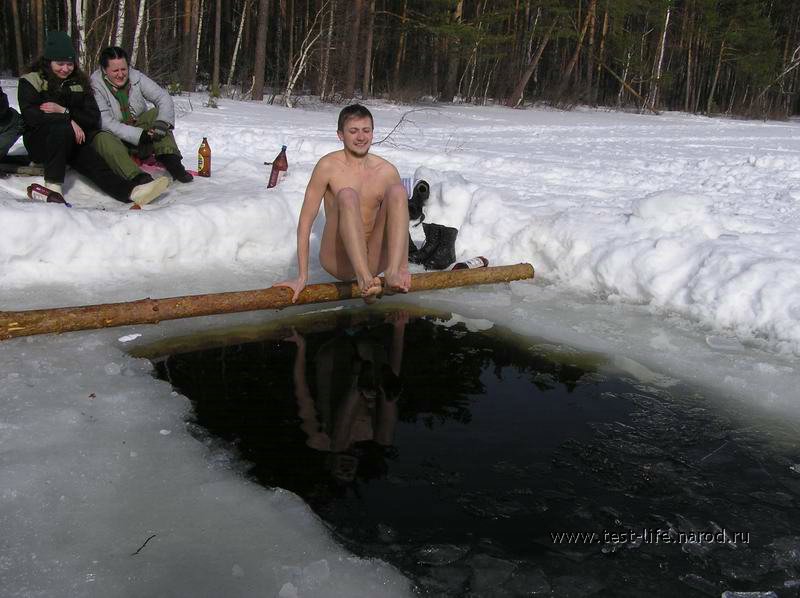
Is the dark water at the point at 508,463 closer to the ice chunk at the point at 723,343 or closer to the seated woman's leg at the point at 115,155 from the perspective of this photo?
the ice chunk at the point at 723,343

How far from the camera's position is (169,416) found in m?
2.73

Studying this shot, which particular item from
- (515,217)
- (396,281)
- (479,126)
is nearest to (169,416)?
(396,281)

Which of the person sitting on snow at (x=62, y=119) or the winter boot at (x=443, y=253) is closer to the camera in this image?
the person sitting on snow at (x=62, y=119)

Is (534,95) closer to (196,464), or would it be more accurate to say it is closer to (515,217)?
(515,217)

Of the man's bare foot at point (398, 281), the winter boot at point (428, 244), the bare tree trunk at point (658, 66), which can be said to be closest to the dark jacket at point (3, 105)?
the winter boot at point (428, 244)

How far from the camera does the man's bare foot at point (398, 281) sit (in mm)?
3656

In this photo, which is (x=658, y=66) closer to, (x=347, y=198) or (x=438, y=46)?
(x=438, y=46)

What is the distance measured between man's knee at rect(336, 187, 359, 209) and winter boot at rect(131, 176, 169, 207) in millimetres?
2037

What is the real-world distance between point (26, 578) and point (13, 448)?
72cm

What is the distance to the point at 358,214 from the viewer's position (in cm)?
366

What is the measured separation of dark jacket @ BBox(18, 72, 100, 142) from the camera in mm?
4957

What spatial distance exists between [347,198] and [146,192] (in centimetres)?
211

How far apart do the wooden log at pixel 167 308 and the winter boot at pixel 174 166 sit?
98.4 inches

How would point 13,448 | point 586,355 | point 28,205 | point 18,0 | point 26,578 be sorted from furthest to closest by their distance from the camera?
point 18,0
point 28,205
point 586,355
point 13,448
point 26,578
